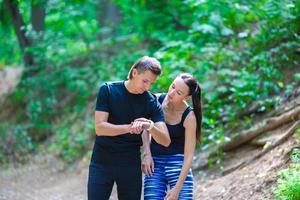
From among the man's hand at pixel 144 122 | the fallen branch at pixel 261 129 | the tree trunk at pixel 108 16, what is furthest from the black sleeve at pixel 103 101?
the tree trunk at pixel 108 16

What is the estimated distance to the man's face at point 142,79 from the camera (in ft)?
13.9

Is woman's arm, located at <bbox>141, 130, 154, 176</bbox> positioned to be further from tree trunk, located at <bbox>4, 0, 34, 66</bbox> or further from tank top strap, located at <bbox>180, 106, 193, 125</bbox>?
tree trunk, located at <bbox>4, 0, 34, 66</bbox>

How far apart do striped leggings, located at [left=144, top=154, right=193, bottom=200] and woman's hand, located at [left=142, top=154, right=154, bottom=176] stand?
0.04 metres

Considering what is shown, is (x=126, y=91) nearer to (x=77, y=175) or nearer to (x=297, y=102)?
(x=297, y=102)

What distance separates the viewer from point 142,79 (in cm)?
423

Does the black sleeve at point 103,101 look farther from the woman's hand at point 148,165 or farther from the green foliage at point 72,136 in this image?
the green foliage at point 72,136

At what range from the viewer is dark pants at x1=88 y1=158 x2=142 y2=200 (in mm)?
4379

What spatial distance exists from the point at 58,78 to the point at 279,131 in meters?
9.29

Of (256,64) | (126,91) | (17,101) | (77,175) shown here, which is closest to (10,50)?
(17,101)

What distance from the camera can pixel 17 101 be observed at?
52.1 feet

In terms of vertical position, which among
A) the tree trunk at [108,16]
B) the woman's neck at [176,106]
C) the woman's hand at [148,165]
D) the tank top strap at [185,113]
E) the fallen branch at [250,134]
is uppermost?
the woman's neck at [176,106]

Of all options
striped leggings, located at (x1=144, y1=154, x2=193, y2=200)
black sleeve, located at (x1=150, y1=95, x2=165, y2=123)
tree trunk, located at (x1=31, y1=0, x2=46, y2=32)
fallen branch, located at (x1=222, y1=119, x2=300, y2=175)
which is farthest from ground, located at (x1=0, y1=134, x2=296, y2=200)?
tree trunk, located at (x1=31, y1=0, x2=46, y2=32)

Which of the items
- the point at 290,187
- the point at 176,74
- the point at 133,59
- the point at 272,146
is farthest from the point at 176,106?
the point at 133,59

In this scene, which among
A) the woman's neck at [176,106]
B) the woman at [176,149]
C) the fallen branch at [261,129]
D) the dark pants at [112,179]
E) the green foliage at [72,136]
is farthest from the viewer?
the green foliage at [72,136]
